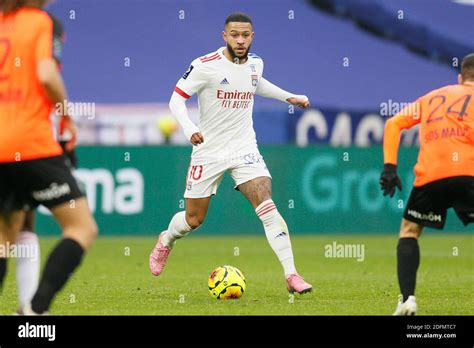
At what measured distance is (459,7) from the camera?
3003 cm

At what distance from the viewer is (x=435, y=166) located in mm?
7965

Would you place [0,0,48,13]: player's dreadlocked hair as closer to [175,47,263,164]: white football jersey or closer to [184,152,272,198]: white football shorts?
[175,47,263,164]: white football jersey

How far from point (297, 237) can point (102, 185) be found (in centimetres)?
342

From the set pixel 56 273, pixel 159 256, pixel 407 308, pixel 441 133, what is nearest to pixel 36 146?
pixel 56 273

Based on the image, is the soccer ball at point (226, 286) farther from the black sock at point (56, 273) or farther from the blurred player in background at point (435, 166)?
the black sock at point (56, 273)

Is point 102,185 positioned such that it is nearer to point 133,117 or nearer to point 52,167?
point 133,117

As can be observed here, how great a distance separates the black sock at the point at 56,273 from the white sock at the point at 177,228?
3.97 meters

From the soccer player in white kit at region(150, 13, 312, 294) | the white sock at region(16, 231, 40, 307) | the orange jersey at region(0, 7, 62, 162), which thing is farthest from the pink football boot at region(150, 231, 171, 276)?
the orange jersey at region(0, 7, 62, 162)

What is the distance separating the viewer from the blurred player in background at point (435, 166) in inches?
313

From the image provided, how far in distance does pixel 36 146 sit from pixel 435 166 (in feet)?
10.1
